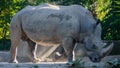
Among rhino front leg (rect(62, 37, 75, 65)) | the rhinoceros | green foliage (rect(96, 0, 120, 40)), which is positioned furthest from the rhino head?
green foliage (rect(96, 0, 120, 40))

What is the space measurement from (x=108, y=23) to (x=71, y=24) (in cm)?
994

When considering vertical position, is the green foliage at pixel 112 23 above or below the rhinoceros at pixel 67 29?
below

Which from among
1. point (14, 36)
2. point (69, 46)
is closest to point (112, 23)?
point (14, 36)

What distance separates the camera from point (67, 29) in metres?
10.1

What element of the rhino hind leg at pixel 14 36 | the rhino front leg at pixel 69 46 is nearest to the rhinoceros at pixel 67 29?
the rhino front leg at pixel 69 46

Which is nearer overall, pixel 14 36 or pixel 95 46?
pixel 95 46

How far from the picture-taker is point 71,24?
33.4ft

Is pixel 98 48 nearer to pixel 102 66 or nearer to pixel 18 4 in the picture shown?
pixel 102 66

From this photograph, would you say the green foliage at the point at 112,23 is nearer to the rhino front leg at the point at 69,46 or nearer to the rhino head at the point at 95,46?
the rhino head at the point at 95,46

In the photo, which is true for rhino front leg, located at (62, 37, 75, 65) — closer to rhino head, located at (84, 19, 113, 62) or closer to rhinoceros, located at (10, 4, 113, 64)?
rhinoceros, located at (10, 4, 113, 64)

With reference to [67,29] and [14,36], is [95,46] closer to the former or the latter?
[67,29]

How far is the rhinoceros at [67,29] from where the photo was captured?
33.5ft

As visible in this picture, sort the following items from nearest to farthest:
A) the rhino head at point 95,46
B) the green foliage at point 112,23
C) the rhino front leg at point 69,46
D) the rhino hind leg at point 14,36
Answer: the rhino front leg at point 69,46
the rhino head at point 95,46
the rhino hind leg at point 14,36
the green foliage at point 112,23

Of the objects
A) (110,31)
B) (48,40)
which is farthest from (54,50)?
(110,31)
